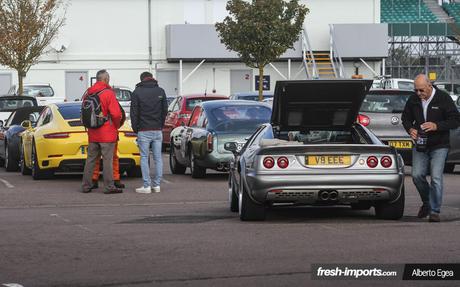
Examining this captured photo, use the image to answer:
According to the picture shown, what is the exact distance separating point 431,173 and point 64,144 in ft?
26.0

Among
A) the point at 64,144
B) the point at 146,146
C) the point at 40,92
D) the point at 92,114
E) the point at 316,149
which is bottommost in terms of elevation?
the point at 40,92

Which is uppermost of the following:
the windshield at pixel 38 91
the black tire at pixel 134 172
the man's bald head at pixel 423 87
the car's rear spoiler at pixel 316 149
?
the man's bald head at pixel 423 87

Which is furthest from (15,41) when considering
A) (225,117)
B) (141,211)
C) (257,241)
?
(257,241)

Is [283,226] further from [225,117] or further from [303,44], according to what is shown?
[303,44]

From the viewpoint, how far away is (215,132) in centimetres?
1964

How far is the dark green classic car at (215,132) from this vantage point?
A: 63.9ft

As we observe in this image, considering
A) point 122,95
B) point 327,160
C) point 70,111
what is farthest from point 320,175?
point 122,95

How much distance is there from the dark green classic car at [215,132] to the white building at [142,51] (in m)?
34.8

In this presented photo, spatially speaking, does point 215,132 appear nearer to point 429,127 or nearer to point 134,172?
point 134,172

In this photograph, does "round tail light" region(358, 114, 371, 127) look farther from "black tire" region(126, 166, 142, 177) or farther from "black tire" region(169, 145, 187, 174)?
"black tire" region(126, 166, 142, 177)

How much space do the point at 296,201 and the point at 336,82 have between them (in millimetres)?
1669

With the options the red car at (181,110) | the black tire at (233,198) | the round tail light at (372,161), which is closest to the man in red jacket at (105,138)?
the black tire at (233,198)

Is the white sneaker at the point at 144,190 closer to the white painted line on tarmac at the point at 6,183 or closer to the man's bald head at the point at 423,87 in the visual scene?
the white painted line on tarmac at the point at 6,183

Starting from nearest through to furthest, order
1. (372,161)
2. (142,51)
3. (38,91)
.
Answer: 1. (372,161)
2. (38,91)
3. (142,51)
